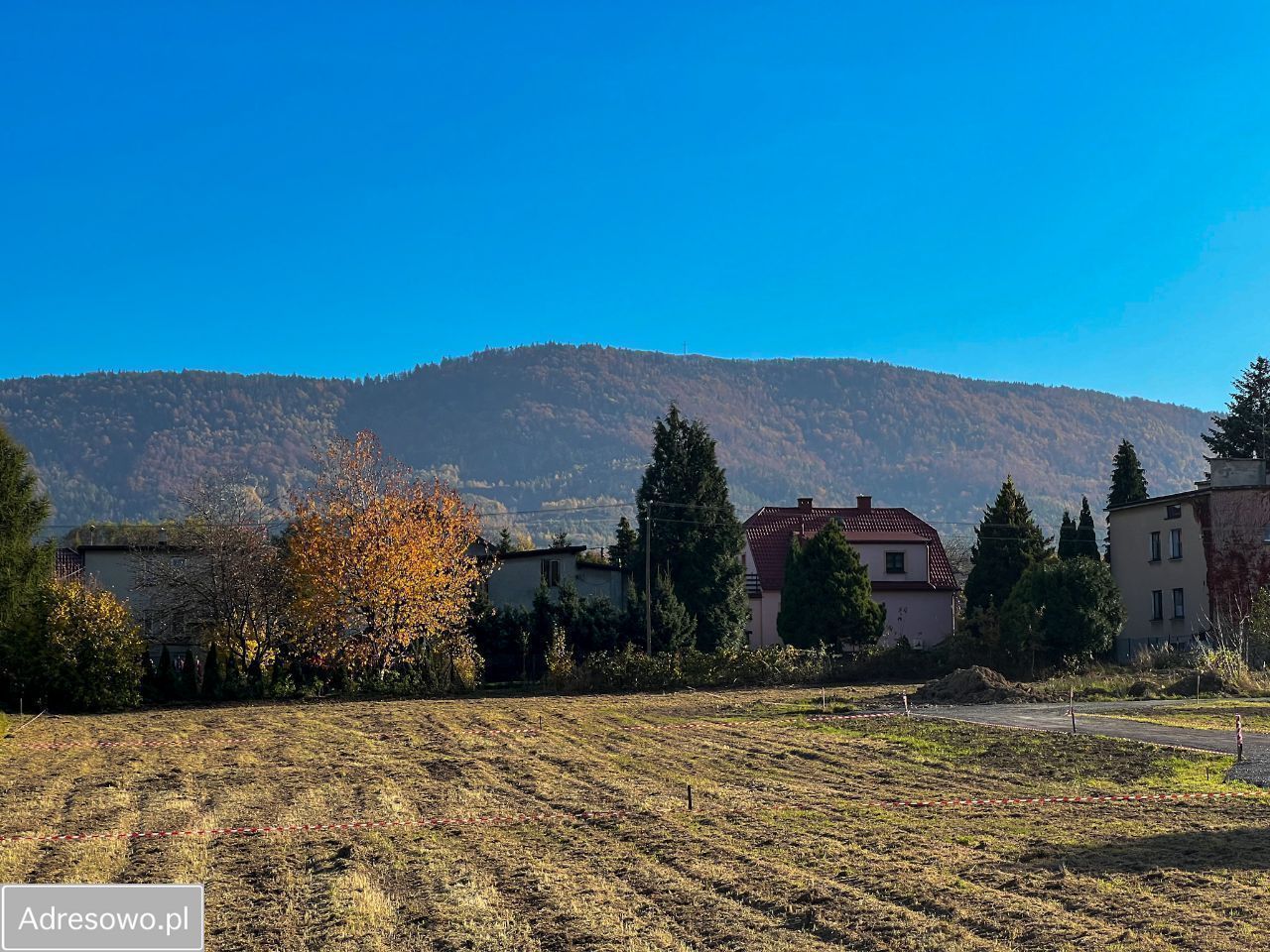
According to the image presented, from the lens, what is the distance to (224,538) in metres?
47.6

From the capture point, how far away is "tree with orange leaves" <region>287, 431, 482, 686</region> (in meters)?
45.1

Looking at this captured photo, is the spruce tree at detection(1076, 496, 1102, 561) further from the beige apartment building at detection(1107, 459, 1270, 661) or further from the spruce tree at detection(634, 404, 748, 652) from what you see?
the spruce tree at detection(634, 404, 748, 652)

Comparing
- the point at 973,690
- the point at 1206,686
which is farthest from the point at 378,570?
A: the point at 1206,686

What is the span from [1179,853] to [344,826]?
9.00m

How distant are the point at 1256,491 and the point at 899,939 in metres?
47.4

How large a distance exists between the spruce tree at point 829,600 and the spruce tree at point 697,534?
9.06 feet

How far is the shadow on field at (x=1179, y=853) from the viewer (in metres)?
11.9

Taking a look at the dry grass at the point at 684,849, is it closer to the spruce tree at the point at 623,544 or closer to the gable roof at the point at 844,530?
the gable roof at the point at 844,530

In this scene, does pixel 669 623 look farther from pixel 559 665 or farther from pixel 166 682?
pixel 166 682

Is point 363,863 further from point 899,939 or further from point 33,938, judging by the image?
point 899,939

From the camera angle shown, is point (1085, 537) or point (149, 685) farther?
point (1085, 537)

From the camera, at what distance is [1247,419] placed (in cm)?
7006

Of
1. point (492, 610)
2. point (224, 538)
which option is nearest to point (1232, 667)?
point (492, 610)

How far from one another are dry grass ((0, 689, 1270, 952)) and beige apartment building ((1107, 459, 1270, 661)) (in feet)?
98.9
